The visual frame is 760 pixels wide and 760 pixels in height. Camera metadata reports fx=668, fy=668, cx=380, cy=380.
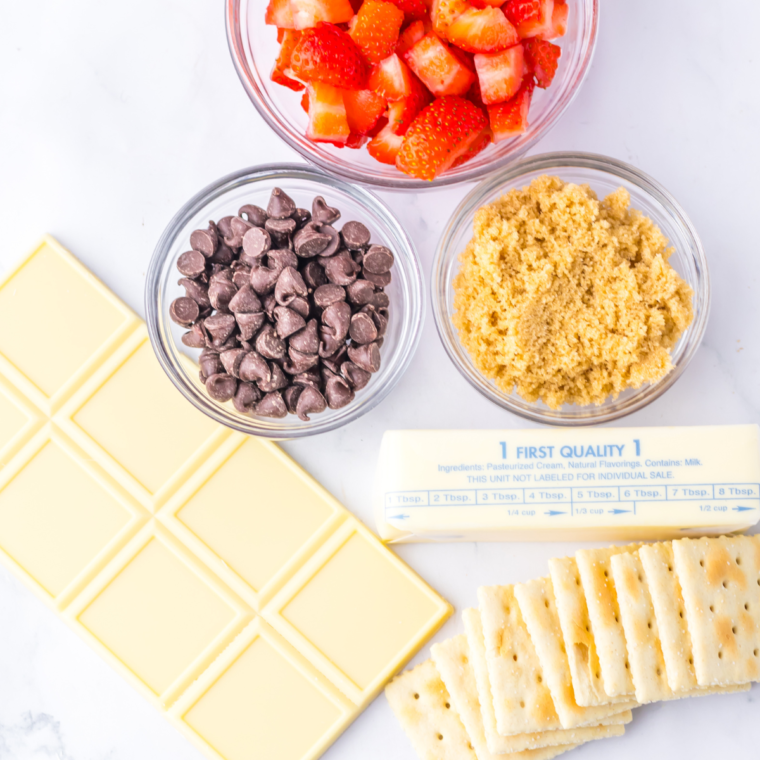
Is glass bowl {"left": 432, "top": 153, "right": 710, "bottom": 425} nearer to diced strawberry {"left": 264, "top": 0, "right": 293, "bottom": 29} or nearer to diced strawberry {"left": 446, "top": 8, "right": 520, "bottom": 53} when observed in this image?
diced strawberry {"left": 446, "top": 8, "right": 520, "bottom": 53}

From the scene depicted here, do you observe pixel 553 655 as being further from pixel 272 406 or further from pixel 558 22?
pixel 558 22

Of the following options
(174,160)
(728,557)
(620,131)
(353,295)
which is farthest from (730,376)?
(174,160)

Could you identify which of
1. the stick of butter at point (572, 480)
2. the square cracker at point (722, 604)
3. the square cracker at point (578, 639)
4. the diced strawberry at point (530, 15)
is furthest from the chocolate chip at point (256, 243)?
the square cracker at point (722, 604)

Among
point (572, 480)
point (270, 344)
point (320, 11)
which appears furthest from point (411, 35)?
point (572, 480)

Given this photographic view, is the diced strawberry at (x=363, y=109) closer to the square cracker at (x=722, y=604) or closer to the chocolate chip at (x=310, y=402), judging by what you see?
the chocolate chip at (x=310, y=402)

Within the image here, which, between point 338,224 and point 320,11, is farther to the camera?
point 338,224

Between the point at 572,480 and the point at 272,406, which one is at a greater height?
the point at 272,406

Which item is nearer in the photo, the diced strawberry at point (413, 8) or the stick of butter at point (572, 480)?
the diced strawberry at point (413, 8)
